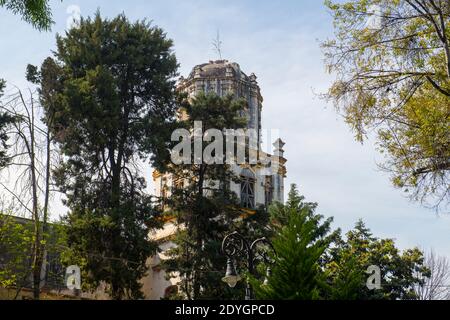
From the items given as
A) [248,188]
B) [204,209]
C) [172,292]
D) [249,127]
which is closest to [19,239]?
[204,209]

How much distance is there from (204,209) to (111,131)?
14.8 ft

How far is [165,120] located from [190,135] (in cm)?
111

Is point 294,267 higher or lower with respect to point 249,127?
lower

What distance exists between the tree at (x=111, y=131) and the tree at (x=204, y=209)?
1552 mm

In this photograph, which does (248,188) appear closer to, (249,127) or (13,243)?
(249,127)

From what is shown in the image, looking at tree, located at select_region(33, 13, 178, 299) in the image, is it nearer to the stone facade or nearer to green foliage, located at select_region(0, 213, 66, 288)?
green foliage, located at select_region(0, 213, 66, 288)

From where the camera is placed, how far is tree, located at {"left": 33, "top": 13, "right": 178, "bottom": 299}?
22609 millimetres

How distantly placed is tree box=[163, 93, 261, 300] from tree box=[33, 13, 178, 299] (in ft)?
5.09

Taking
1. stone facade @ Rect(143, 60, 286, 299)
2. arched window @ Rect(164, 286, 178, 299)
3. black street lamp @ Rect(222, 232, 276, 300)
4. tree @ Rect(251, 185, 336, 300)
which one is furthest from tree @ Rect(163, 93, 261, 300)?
tree @ Rect(251, 185, 336, 300)

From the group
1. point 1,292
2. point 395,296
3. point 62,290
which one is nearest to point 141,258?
point 1,292

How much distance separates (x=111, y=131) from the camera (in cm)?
2455

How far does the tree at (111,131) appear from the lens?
74.2 feet

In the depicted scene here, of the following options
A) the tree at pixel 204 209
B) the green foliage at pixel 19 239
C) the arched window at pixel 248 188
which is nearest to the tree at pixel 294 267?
the green foliage at pixel 19 239

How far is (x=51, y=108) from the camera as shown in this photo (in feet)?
67.3
